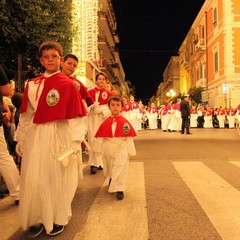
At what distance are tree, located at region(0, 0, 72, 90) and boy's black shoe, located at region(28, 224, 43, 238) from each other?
790 centimetres

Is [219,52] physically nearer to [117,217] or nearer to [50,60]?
[117,217]

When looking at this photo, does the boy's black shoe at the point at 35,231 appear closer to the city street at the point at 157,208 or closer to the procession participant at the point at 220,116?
the city street at the point at 157,208

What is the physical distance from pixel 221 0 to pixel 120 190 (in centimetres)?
3176

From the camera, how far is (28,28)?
1188 cm

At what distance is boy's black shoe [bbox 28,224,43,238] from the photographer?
3.48 metres

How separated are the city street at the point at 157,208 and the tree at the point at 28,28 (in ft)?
20.1

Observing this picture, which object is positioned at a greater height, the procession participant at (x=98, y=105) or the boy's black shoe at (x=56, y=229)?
the procession participant at (x=98, y=105)

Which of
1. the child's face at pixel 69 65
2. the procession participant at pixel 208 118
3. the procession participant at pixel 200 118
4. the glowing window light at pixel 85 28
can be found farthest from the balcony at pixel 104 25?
the child's face at pixel 69 65

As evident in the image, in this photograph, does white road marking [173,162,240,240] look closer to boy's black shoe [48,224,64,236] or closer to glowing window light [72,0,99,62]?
boy's black shoe [48,224,64,236]

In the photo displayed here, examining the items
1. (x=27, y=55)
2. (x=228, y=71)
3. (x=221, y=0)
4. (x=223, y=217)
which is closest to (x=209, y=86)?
(x=228, y=71)

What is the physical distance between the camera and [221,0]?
107ft

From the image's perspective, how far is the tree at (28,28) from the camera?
10802 mm

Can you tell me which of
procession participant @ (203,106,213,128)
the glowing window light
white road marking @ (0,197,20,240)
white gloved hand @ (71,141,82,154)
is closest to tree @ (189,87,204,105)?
procession participant @ (203,106,213,128)

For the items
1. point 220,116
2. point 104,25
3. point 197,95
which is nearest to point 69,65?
point 220,116
